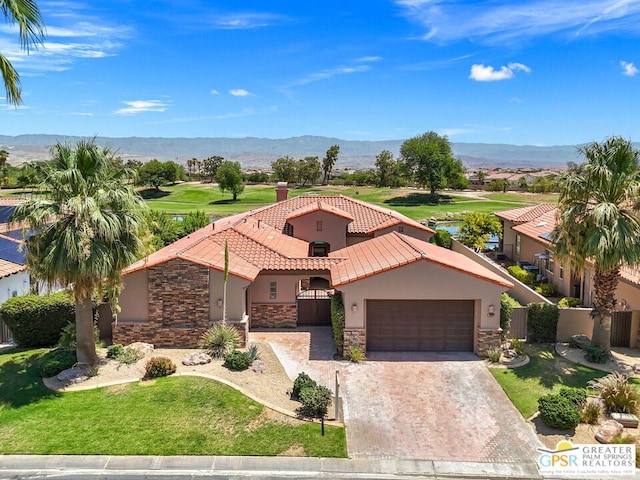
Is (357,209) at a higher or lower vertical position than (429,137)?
lower

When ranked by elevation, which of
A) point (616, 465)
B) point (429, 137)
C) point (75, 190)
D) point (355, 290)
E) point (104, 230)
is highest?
point (429, 137)

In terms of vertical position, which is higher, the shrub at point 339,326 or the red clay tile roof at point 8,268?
the red clay tile roof at point 8,268

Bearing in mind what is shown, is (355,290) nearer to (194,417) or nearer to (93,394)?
(194,417)

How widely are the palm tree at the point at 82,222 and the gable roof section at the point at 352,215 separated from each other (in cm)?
1725

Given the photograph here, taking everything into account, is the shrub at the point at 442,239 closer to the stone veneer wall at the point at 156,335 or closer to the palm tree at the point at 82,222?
the stone veneer wall at the point at 156,335

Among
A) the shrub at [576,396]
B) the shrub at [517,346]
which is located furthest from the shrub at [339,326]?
the shrub at [576,396]

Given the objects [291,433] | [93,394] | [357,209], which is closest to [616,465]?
[291,433]

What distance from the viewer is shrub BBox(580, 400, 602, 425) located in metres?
14.8

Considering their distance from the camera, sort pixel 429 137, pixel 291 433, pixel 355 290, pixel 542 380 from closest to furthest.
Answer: pixel 291 433, pixel 542 380, pixel 355 290, pixel 429 137

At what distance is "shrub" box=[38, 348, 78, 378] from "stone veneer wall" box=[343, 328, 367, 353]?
31.7 ft

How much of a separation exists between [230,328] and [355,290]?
5.10m

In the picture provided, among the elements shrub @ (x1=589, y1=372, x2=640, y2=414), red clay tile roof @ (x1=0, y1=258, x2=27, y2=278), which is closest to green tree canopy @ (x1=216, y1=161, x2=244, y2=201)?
red clay tile roof @ (x1=0, y1=258, x2=27, y2=278)

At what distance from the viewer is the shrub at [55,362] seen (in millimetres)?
17328

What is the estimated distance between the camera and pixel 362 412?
15844 millimetres
